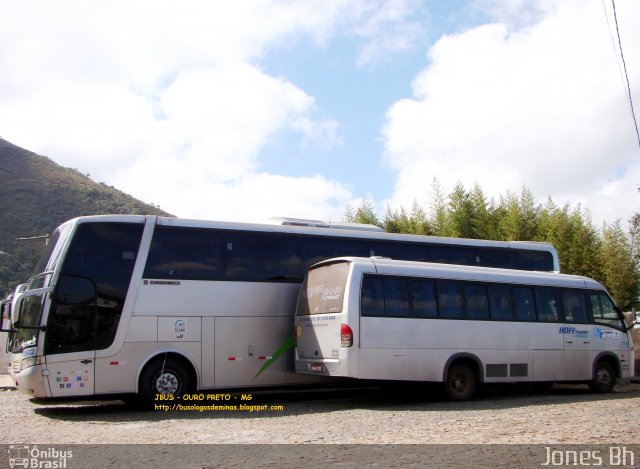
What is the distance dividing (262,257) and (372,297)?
267 centimetres

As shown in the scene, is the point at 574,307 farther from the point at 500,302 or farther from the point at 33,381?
the point at 33,381

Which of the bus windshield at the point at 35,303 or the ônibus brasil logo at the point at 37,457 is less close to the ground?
the bus windshield at the point at 35,303

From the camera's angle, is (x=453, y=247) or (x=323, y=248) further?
(x=453, y=247)

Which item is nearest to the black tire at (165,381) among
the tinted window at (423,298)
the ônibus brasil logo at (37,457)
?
the ônibus brasil logo at (37,457)

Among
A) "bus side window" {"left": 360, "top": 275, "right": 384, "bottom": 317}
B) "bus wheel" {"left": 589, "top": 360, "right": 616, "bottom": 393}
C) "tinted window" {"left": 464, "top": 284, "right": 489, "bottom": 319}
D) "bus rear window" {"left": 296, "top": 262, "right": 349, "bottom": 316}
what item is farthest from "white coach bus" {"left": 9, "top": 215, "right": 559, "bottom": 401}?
"bus wheel" {"left": 589, "top": 360, "right": 616, "bottom": 393}

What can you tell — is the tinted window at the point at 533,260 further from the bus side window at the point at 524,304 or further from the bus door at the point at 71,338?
the bus door at the point at 71,338

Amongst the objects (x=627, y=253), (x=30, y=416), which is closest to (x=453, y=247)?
(x=30, y=416)

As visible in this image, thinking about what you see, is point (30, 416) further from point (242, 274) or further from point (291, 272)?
point (291, 272)

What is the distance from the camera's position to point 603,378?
647 inches

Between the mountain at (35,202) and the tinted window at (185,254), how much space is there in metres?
32.6

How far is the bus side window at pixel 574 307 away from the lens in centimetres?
1609

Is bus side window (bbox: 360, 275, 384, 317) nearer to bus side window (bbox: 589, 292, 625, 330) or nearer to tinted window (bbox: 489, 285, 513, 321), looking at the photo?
tinted window (bbox: 489, 285, 513, 321)

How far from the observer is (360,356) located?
12797mm

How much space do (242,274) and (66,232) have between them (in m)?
3.51
